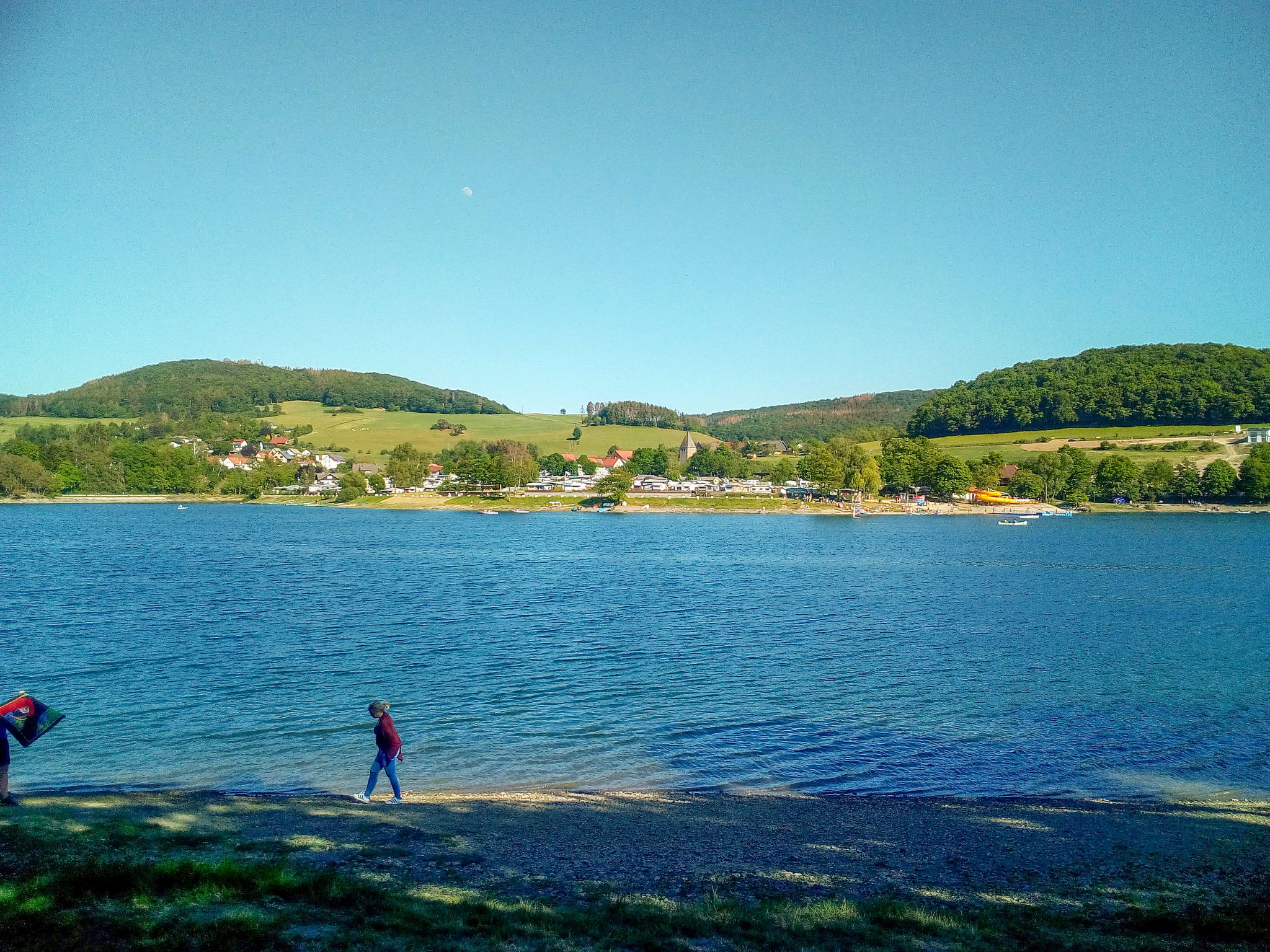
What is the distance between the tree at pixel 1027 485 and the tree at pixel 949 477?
7.88 metres

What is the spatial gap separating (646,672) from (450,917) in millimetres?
19491

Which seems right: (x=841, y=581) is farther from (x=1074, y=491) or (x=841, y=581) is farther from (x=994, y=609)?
(x=1074, y=491)

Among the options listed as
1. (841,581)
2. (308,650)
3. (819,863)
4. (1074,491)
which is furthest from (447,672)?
(1074,491)

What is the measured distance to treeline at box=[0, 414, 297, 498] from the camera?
503 feet

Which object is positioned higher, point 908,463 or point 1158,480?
point 908,463

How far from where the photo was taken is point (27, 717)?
13891mm

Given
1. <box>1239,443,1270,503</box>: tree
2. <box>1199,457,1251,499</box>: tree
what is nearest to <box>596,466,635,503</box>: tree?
<box>1199,457,1251,499</box>: tree

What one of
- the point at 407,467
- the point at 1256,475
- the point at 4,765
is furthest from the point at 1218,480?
the point at 4,765

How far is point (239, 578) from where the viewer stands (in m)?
53.3

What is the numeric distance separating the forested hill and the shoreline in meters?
176

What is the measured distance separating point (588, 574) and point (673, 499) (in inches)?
3898

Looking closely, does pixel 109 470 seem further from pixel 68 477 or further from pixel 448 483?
pixel 448 483

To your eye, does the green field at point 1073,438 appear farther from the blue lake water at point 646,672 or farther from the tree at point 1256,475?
the blue lake water at point 646,672

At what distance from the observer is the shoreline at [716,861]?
9617mm
